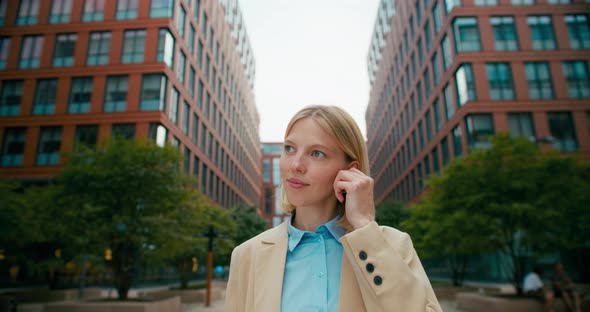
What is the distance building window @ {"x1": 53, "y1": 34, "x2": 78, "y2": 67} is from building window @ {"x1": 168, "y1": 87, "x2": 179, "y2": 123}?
8.04 m

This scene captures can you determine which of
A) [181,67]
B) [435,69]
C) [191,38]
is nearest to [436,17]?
[435,69]

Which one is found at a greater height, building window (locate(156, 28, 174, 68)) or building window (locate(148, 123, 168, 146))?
building window (locate(156, 28, 174, 68))

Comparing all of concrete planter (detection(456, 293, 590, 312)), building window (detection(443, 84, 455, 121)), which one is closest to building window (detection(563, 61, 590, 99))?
building window (detection(443, 84, 455, 121))

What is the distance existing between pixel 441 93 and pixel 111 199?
27344 millimetres

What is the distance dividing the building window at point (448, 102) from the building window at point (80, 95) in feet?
91.3

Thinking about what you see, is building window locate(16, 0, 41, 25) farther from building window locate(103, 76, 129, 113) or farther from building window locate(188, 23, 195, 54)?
building window locate(188, 23, 195, 54)

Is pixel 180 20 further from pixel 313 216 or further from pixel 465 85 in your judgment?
pixel 313 216

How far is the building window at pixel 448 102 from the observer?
30056 mm

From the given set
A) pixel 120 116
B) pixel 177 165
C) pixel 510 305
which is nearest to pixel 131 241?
pixel 177 165

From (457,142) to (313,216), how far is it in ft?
98.5

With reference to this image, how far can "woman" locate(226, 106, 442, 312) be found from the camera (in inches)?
56.5

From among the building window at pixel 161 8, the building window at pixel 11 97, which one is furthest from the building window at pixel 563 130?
the building window at pixel 11 97

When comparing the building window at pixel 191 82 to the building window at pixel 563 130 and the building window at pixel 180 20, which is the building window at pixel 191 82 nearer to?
the building window at pixel 180 20

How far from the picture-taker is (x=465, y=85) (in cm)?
2762
